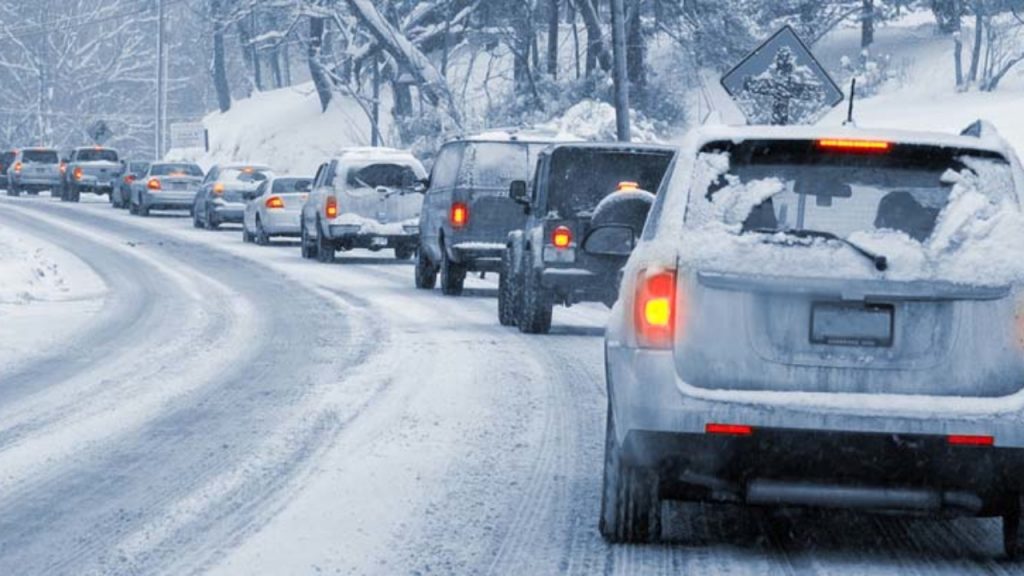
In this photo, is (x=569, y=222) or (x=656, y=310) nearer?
(x=656, y=310)

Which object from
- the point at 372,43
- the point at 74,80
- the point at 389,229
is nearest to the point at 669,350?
the point at 389,229

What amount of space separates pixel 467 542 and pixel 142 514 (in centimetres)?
150

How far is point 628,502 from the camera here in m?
7.65

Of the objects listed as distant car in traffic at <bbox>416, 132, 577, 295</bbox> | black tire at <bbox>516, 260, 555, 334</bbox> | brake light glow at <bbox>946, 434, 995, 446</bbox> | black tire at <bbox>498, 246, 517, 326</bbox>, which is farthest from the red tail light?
brake light glow at <bbox>946, 434, 995, 446</bbox>

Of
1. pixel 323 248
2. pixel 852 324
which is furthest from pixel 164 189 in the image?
pixel 852 324

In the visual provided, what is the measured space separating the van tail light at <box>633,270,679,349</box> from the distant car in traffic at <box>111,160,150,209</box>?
159 feet

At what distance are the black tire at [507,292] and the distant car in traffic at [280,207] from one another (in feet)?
60.0

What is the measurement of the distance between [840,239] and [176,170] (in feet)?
158

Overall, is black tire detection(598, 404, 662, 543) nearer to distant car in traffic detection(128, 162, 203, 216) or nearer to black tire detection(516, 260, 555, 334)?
black tire detection(516, 260, 555, 334)

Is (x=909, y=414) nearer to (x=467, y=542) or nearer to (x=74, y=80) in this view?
(x=467, y=542)

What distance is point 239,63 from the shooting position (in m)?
134

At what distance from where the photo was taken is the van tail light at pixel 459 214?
22.8m

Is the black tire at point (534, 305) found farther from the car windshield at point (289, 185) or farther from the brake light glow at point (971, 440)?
the car windshield at point (289, 185)

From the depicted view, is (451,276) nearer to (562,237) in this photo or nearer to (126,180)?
(562,237)
